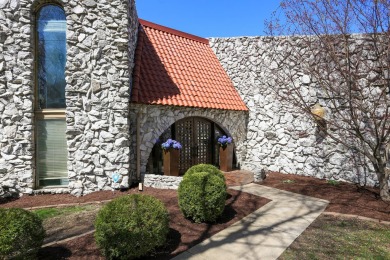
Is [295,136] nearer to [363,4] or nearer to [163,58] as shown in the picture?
[363,4]

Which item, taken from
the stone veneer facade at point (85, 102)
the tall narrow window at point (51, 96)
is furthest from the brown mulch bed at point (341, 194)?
the tall narrow window at point (51, 96)

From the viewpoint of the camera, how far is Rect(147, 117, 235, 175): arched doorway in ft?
29.6

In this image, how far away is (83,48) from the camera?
23.5ft

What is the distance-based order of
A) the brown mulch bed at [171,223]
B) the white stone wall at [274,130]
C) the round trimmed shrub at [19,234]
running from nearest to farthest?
1. the round trimmed shrub at [19,234]
2. the brown mulch bed at [171,223]
3. the white stone wall at [274,130]

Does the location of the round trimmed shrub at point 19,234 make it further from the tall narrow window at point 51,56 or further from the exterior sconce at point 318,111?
the exterior sconce at point 318,111

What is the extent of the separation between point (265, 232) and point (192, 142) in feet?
18.4

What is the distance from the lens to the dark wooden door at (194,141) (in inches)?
388

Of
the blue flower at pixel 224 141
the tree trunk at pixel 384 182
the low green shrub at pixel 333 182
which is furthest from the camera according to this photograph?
the blue flower at pixel 224 141

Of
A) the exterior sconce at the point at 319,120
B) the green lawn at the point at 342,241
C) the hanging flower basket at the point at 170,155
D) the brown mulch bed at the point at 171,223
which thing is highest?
the exterior sconce at the point at 319,120

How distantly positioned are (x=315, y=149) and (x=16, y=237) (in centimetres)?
908

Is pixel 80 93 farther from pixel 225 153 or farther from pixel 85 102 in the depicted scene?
pixel 225 153

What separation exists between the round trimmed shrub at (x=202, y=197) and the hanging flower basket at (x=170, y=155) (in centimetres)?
283

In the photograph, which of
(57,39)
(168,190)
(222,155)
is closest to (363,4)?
(222,155)

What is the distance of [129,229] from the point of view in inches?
147
